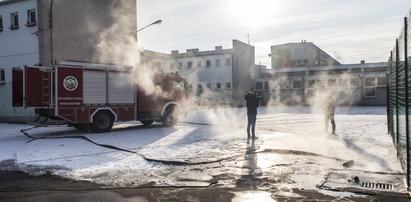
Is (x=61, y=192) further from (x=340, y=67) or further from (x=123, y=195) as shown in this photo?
(x=340, y=67)

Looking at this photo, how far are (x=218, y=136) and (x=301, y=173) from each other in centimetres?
622

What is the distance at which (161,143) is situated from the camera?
11312 millimetres

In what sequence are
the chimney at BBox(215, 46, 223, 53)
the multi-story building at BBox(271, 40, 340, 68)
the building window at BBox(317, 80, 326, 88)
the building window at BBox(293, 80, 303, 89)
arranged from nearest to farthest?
the building window at BBox(317, 80, 326, 88) < the building window at BBox(293, 80, 303, 89) < the chimney at BBox(215, 46, 223, 53) < the multi-story building at BBox(271, 40, 340, 68)

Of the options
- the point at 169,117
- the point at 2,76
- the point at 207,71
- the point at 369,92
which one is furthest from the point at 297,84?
the point at 2,76

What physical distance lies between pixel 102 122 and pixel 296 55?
45.5m

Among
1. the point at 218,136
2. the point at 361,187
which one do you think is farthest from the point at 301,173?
the point at 218,136

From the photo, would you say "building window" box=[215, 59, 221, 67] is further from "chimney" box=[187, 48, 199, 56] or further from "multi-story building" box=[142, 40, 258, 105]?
"chimney" box=[187, 48, 199, 56]

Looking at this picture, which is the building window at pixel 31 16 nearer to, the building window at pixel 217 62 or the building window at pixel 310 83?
the building window at pixel 217 62

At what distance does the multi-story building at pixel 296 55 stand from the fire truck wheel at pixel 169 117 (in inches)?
1616

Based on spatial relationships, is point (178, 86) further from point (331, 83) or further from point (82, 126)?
point (331, 83)

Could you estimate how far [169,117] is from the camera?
1722 cm

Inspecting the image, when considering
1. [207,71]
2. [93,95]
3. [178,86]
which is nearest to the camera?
[93,95]

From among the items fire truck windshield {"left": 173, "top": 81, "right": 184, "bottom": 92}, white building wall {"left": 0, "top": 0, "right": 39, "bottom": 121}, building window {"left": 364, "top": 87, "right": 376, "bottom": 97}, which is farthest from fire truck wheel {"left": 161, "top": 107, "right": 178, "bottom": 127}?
building window {"left": 364, "top": 87, "right": 376, "bottom": 97}

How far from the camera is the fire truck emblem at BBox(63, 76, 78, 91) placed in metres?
13.8
